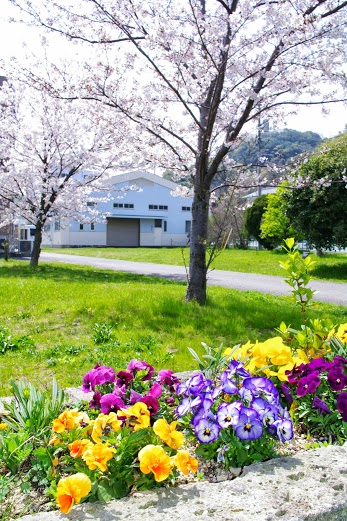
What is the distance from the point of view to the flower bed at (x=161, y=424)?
5.63 feet

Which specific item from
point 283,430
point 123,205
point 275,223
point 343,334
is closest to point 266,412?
point 283,430

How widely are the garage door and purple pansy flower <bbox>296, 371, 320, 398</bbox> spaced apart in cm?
3951

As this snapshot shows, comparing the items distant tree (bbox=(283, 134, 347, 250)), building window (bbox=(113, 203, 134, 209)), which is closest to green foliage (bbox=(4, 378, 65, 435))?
distant tree (bbox=(283, 134, 347, 250))

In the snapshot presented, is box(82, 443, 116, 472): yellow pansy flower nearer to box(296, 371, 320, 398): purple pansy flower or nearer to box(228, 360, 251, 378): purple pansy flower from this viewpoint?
box(228, 360, 251, 378): purple pansy flower

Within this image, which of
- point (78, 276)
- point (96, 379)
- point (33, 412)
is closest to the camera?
point (33, 412)

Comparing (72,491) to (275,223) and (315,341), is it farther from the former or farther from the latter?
(275,223)

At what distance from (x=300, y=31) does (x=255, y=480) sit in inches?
223

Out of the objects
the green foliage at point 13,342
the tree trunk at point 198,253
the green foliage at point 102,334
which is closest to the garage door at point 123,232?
the tree trunk at point 198,253

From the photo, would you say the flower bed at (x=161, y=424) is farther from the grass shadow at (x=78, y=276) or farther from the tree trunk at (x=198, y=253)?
the grass shadow at (x=78, y=276)

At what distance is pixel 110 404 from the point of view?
2.14m

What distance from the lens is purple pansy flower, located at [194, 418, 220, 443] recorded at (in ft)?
6.25

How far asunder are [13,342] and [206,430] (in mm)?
3894

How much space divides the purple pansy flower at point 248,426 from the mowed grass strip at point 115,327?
7.92 feet

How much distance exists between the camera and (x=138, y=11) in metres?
6.73
